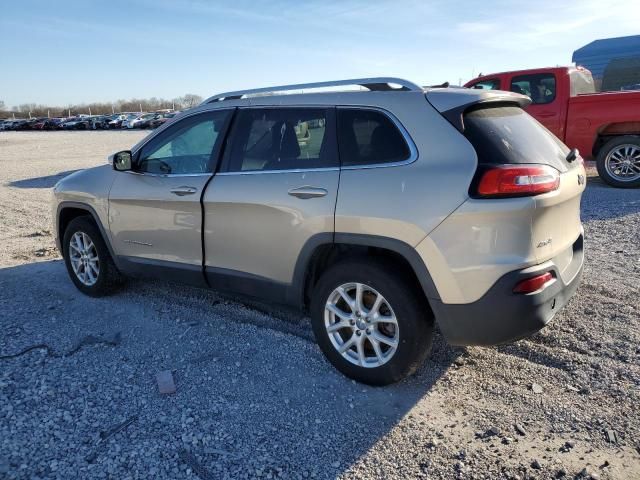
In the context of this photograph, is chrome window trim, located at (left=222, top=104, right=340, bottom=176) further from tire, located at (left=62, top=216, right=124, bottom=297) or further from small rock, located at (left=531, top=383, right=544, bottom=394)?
small rock, located at (left=531, top=383, right=544, bottom=394)

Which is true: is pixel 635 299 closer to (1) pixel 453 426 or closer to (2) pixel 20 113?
(1) pixel 453 426

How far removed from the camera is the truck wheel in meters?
9.07

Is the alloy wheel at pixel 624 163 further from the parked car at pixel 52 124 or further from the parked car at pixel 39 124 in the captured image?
the parked car at pixel 39 124

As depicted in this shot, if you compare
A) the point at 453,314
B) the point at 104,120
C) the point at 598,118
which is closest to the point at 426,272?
the point at 453,314

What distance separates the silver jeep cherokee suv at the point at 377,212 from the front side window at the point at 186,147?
1 cm

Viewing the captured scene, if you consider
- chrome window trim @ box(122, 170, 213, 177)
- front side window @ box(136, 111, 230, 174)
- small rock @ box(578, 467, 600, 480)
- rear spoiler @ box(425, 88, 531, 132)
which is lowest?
small rock @ box(578, 467, 600, 480)

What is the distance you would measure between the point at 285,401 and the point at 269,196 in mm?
1334

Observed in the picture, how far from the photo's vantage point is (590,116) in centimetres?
916

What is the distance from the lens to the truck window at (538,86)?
968 centimetres

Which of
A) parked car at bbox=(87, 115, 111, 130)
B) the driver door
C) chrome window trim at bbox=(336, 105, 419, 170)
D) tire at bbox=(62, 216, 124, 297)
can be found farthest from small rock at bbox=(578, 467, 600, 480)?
parked car at bbox=(87, 115, 111, 130)

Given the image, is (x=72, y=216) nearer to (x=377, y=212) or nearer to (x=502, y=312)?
(x=377, y=212)

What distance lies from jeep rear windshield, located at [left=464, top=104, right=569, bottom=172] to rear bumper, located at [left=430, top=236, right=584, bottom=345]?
0.62m

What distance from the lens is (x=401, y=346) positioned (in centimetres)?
314

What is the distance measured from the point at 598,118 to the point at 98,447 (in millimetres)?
9214
